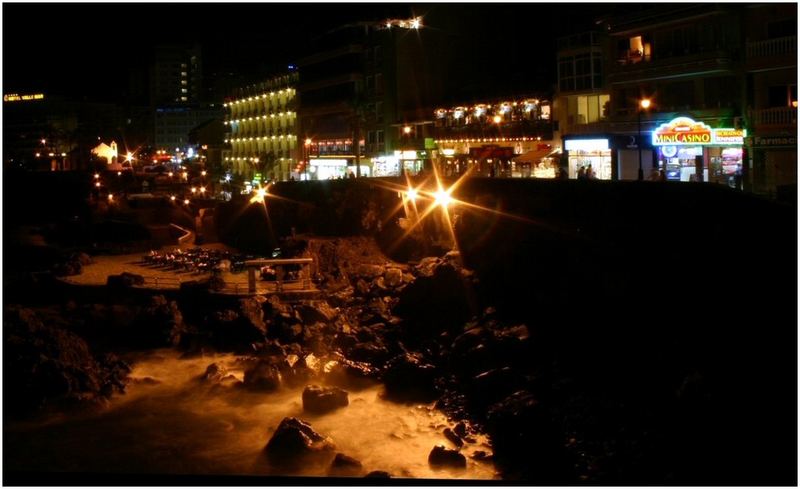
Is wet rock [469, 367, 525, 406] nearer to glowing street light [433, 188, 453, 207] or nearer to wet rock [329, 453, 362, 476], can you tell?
wet rock [329, 453, 362, 476]

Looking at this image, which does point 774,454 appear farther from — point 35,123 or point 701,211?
point 35,123

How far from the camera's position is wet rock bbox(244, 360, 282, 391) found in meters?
24.5

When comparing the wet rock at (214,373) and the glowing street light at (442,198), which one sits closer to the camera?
the wet rock at (214,373)

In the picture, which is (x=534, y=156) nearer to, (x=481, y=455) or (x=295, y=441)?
(x=481, y=455)

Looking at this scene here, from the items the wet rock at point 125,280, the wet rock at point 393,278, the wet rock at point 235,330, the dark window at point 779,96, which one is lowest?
the wet rock at point 235,330

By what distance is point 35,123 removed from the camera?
128 metres

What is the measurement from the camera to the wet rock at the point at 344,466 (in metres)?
18.3

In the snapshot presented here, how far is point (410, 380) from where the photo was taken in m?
24.0

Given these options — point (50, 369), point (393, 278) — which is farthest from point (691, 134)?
point (50, 369)

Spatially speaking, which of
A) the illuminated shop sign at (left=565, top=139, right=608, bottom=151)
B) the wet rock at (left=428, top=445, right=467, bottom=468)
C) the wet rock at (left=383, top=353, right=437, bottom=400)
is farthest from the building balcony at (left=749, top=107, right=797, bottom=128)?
the wet rock at (left=428, top=445, right=467, bottom=468)

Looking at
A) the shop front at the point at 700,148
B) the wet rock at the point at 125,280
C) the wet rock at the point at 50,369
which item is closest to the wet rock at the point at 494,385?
the wet rock at the point at 50,369

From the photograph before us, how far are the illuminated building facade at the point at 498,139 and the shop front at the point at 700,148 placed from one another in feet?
26.2

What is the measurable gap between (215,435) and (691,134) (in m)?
21.3

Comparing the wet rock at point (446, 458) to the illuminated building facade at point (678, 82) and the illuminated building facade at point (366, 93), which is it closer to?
the illuminated building facade at point (678, 82)
